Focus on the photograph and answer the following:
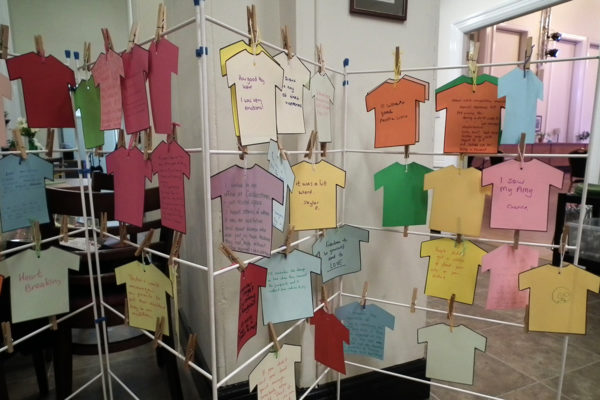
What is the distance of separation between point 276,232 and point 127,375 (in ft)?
3.81

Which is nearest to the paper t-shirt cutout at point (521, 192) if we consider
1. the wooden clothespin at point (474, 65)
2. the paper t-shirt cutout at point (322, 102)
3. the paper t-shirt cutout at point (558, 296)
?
the paper t-shirt cutout at point (558, 296)

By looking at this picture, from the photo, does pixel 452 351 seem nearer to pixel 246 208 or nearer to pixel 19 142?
pixel 246 208

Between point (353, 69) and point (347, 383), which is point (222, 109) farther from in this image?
point (347, 383)

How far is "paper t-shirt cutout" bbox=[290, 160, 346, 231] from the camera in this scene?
1.13 metres

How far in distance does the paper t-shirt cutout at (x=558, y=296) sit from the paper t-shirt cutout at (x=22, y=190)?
1.50 m

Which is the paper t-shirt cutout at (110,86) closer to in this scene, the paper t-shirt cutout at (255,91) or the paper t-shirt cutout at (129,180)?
the paper t-shirt cutout at (129,180)

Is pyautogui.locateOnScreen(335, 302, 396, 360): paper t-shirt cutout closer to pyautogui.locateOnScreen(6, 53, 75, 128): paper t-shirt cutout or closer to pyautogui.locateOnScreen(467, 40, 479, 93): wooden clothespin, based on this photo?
pyautogui.locateOnScreen(467, 40, 479, 93): wooden clothespin

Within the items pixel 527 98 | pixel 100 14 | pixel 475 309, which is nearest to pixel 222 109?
pixel 527 98

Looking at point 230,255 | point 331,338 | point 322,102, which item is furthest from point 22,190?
point 331,338

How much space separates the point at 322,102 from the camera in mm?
1205

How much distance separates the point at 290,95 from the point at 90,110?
24.9 inches

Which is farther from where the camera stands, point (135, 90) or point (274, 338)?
point (274, 338)

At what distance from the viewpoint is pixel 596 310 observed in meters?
2.46

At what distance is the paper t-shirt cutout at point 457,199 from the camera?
112 centimetres
